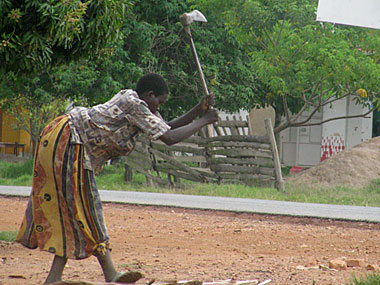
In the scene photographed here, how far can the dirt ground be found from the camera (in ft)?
16.0

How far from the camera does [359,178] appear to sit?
47.7 feet

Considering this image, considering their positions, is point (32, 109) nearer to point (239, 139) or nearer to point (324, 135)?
point (239, 139)

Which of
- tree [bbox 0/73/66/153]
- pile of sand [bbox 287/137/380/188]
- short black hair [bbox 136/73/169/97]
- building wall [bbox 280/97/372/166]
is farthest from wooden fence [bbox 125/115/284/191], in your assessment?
building wall [bbox 280/97/372/166]

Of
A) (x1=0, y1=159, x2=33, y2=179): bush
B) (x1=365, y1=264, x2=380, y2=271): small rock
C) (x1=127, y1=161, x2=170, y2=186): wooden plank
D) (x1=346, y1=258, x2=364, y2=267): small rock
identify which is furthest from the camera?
(x1=0, y1=159, x2=33, y2=179): bush

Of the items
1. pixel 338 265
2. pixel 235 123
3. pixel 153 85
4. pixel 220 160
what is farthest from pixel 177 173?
pixel 153 85

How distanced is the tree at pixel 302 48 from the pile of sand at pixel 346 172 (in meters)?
1.64

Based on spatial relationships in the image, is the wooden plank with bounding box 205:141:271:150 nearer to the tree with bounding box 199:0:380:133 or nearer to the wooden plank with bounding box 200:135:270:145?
the wooden plank with bounding box 200:135:270:145

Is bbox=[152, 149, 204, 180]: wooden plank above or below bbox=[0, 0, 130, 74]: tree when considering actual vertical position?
below

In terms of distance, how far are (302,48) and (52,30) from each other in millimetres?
9916

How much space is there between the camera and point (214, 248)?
6250mm

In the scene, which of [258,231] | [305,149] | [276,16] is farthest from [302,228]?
[305,149]

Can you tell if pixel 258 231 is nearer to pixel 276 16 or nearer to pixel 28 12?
pixel 28 12

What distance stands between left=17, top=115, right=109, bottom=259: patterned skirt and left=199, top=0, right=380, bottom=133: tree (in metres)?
10.9

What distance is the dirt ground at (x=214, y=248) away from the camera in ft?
16.0
